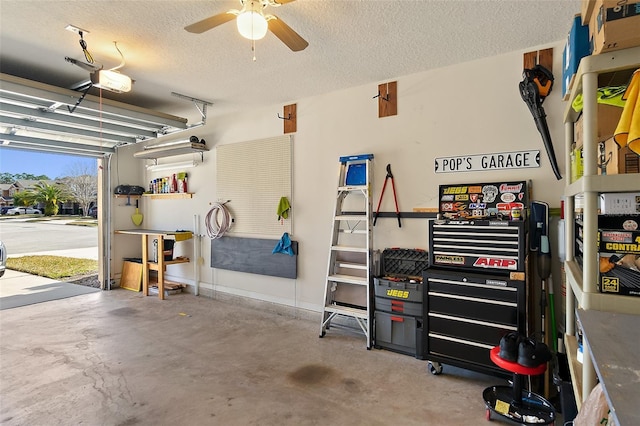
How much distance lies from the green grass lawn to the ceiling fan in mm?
6913

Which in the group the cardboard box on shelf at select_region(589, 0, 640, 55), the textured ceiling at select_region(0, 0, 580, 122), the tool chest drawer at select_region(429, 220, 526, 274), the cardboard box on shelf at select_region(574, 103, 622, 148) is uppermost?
the textured ceiling at select_region(0, 0, 580, 122)

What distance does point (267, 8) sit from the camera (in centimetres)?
235

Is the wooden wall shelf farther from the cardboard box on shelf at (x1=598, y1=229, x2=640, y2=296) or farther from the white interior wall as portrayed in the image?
the cardboard box on shelf at (x1=598, y1=229, x2=640, y2=296)

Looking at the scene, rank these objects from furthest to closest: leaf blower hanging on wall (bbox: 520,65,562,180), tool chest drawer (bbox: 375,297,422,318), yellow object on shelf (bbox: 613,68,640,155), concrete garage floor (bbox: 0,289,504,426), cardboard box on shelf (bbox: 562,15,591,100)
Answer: tool chest drawer (bbox: 375,297,422,318)
leaf blower hanging on wall (bbox: 520,65,562,180)
concrete garage floor (bbox: 0,289,504,426)
cardboard box on shelf (bbox: 562,15,591,100)
yellow object on shelf (bbox: 613,68,640,155)

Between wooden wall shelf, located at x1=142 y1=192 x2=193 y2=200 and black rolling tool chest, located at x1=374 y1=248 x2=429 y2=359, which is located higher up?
wooden wall shelf, located at x1=142 y1=192 x2=193 y2=200

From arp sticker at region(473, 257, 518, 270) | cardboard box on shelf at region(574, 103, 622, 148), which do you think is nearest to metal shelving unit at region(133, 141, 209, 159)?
arp sticker at region(473, 257, 518, 270)

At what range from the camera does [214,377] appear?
2.85 meters

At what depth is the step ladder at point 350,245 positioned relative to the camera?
3.68 m

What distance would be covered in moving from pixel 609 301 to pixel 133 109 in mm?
4689

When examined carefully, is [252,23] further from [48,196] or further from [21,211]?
[21,211]

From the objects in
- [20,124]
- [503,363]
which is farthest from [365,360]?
[20,124]

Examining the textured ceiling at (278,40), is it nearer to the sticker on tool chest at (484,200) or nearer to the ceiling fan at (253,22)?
the ceiling fan at (253,22)

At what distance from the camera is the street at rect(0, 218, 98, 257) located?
6.61m

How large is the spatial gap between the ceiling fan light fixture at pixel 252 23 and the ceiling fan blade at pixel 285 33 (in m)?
0.10
